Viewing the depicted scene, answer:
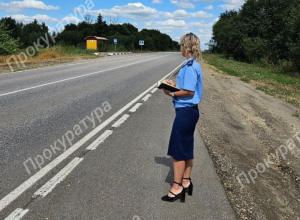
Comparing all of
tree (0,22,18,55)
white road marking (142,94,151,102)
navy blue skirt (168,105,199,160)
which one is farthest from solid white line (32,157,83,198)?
tree (0,22,18,55)

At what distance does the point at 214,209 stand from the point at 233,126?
3.85 metres

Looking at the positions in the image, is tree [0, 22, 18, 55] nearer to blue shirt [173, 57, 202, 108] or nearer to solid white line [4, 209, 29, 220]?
solid white line [4, 209, 29, 220]

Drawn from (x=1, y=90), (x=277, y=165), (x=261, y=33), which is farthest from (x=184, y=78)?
(x=261, y=33)

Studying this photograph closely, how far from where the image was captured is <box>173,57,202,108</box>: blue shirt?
3145 mm

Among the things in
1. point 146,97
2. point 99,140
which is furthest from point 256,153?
point 146,97

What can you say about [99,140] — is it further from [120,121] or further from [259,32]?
[259,32]

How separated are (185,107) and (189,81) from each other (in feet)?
1.05

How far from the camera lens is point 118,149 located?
4.89 metres

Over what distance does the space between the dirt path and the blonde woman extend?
67 centimetres

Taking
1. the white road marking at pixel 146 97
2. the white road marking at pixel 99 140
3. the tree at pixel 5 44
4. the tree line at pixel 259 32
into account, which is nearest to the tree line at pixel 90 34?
the tree line at pixel 259 32

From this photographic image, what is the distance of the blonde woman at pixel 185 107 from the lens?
3174 millimetres

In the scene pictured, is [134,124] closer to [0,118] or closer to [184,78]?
[0,118]

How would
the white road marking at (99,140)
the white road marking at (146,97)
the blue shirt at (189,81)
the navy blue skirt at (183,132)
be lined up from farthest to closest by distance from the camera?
1. the white road marking at (146,97)
2. the white road marking at (99,140)
3. the navy blue skirt at (183,132)
4. the blue shirt at (189,81)

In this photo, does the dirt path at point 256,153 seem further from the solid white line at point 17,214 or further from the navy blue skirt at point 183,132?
the solid white line at point 17,214
